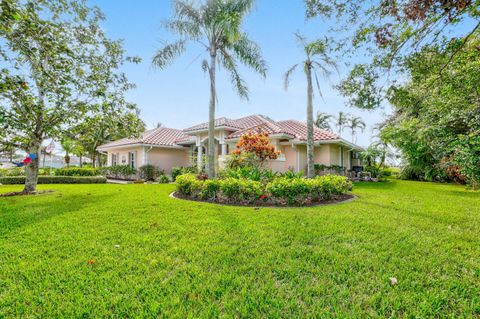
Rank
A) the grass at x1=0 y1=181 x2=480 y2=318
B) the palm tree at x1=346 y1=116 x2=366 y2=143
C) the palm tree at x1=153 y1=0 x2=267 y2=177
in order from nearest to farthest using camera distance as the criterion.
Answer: the grass at x1=0 y1=181 x2=480 y2=318 < the palm tree at x1=153 y1=0 x2=267 y2=177 < the palm tree at x1=346 y1=116 x2=366 y2=143

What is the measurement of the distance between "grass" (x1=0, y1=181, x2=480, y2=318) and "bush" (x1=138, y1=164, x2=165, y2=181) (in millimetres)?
15604

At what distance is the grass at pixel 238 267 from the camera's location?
2.55 m

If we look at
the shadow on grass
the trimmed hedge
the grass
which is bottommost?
the grass

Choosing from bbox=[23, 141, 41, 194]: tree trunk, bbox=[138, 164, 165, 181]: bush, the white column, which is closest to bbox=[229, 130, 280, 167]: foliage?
the white column

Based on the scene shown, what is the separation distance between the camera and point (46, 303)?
8.44ft

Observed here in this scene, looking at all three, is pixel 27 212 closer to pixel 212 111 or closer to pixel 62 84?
pixel 62 84

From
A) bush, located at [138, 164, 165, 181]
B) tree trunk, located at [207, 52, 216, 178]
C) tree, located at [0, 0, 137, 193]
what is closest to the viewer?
tree, located at [0, 0, 137, 193]

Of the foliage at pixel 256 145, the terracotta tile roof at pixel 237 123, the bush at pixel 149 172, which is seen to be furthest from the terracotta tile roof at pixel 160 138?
the foliage at pixel 256 145

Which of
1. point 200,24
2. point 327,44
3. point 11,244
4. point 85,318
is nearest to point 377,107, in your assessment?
point 327,44

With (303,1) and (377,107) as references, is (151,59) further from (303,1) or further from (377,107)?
(377,107)

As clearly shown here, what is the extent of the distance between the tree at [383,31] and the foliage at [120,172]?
819 inches

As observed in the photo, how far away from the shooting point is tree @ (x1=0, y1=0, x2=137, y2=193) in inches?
341

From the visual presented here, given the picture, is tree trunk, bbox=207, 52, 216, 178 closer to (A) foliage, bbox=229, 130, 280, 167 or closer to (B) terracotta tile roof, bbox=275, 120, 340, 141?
(A) foliage, bbox=229, 130, 280, 167

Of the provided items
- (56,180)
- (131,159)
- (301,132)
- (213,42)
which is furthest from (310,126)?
(131,159)
